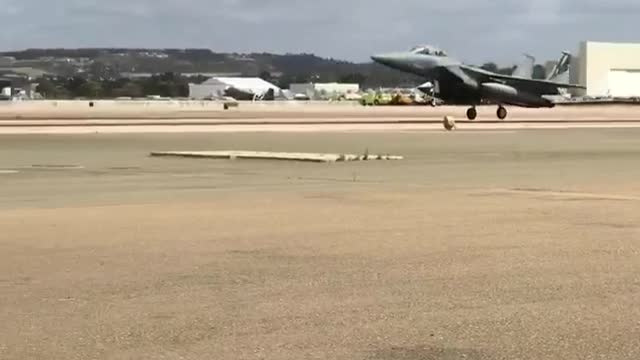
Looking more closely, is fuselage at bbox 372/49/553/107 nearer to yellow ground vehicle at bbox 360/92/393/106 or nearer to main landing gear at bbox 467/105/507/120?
main landing gear at bbox 467/105/507/120

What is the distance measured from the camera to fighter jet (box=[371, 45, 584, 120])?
71312 millimetres

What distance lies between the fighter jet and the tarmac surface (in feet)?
155

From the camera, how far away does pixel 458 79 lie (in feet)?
235

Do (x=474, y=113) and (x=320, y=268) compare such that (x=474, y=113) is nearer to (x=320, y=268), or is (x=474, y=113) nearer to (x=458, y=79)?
(x=458, y=79)

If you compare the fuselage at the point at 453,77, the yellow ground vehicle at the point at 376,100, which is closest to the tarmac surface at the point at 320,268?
the fuselage at the point at 453,77

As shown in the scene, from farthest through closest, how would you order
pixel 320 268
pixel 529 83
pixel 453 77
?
pixel 529 83, pixel 453 77, pixel 320 268

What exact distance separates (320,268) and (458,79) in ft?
201

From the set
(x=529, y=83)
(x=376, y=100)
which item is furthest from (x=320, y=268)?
(x=376, y=100)

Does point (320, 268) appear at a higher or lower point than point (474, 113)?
lower

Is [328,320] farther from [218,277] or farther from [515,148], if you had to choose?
[515,148]

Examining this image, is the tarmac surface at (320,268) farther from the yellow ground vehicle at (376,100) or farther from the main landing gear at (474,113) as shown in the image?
the yellow ground vehicle at (376,100)

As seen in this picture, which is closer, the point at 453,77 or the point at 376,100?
the point at 453,77

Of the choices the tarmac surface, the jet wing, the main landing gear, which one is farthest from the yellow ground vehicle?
the tarmac surface

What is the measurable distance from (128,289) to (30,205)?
897cm
